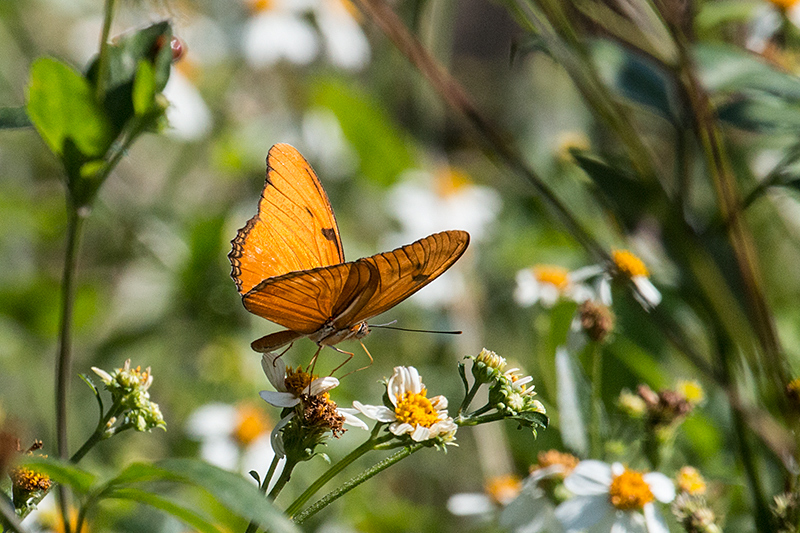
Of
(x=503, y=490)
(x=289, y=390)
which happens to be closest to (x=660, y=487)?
(x=503, y=490)

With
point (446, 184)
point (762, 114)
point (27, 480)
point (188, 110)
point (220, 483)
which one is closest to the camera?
point (220, 483)

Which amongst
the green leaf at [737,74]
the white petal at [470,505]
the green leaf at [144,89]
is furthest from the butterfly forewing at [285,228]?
the green leaf at [737,74]

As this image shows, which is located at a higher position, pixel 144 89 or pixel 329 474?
pixel 144 89

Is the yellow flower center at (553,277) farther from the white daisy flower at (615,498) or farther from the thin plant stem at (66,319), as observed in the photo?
the thin plant stem at (66,319)

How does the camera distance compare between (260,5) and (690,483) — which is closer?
(690,483)

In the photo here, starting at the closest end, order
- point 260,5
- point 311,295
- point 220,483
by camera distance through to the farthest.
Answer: point 220,483 → point 311,295 → point 260,5

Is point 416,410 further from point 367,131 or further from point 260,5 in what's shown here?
point 260,5
